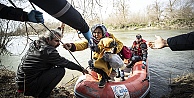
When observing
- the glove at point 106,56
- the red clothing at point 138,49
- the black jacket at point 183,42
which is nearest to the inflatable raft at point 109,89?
the glove at point 106,56

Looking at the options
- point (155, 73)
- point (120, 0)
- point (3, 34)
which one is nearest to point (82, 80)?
point (120, 0)

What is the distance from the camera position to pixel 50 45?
2.57m

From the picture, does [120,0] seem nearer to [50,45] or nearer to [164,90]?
[50,45]

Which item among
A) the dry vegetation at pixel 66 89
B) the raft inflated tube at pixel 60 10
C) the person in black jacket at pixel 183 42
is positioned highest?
the raft inflated tube at pixel 60 10

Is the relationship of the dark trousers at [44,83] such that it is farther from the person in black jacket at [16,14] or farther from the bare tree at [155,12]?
the bare tree at [155,12]

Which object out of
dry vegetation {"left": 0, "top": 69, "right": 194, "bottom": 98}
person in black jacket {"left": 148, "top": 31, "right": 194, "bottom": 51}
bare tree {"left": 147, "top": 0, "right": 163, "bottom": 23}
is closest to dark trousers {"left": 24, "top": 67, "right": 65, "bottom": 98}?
dry vegetation {"left": 0, "top": 69, "right": 194, "bottom": 98}

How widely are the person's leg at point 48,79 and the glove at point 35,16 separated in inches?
31.0

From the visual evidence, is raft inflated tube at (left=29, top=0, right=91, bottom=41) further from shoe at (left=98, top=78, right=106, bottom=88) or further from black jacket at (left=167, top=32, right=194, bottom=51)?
shoe at (left=98, top=78, right=106, bottom=88)

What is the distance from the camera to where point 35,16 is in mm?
2180

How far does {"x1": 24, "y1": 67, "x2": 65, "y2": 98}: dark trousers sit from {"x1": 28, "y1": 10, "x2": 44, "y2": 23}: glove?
31.0 inches

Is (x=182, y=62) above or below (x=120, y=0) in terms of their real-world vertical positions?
below

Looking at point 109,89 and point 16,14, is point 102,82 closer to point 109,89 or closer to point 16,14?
point 109,89

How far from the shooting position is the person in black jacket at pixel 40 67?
2.38 metres

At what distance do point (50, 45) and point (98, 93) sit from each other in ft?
4.02
